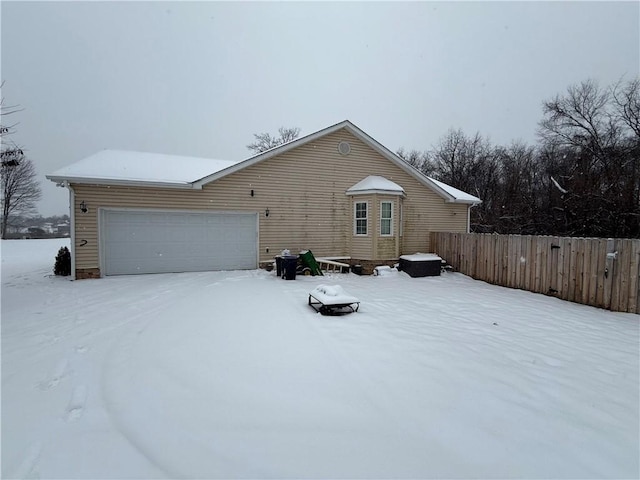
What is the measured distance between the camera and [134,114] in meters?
38.7

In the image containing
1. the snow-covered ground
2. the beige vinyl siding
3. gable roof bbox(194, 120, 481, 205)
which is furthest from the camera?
gable roof bbox(194, 120, 481, 205)

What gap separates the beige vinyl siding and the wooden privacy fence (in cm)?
365

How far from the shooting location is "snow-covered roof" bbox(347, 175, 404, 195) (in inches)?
476

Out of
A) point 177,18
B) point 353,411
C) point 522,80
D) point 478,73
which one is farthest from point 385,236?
point 522,80

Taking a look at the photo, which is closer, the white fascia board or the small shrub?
the white fascia board

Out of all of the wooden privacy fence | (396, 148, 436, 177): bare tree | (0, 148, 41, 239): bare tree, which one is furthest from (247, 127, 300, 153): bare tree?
the wooden privacy fence

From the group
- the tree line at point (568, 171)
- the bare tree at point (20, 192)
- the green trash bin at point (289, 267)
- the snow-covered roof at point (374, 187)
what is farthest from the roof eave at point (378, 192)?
the bare tree at point (20, 192)

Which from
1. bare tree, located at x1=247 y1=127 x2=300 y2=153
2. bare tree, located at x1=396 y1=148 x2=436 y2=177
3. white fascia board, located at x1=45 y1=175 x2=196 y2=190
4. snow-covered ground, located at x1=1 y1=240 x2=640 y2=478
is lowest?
snow-covered ground, located at x1=1 y1=240 x2=640 y2=478

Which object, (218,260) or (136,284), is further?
(218,260)

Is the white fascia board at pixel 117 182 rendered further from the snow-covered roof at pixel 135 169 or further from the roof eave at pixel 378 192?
the roof eave at pixel 378 192

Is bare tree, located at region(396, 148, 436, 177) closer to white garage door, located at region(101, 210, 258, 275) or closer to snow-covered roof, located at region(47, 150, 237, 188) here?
snow-covered roof, located at region(47, 150, 237, 188)

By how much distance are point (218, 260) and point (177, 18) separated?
18373 mm

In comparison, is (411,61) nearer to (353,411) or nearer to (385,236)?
(385,236)

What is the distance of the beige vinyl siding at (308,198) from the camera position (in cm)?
1106
